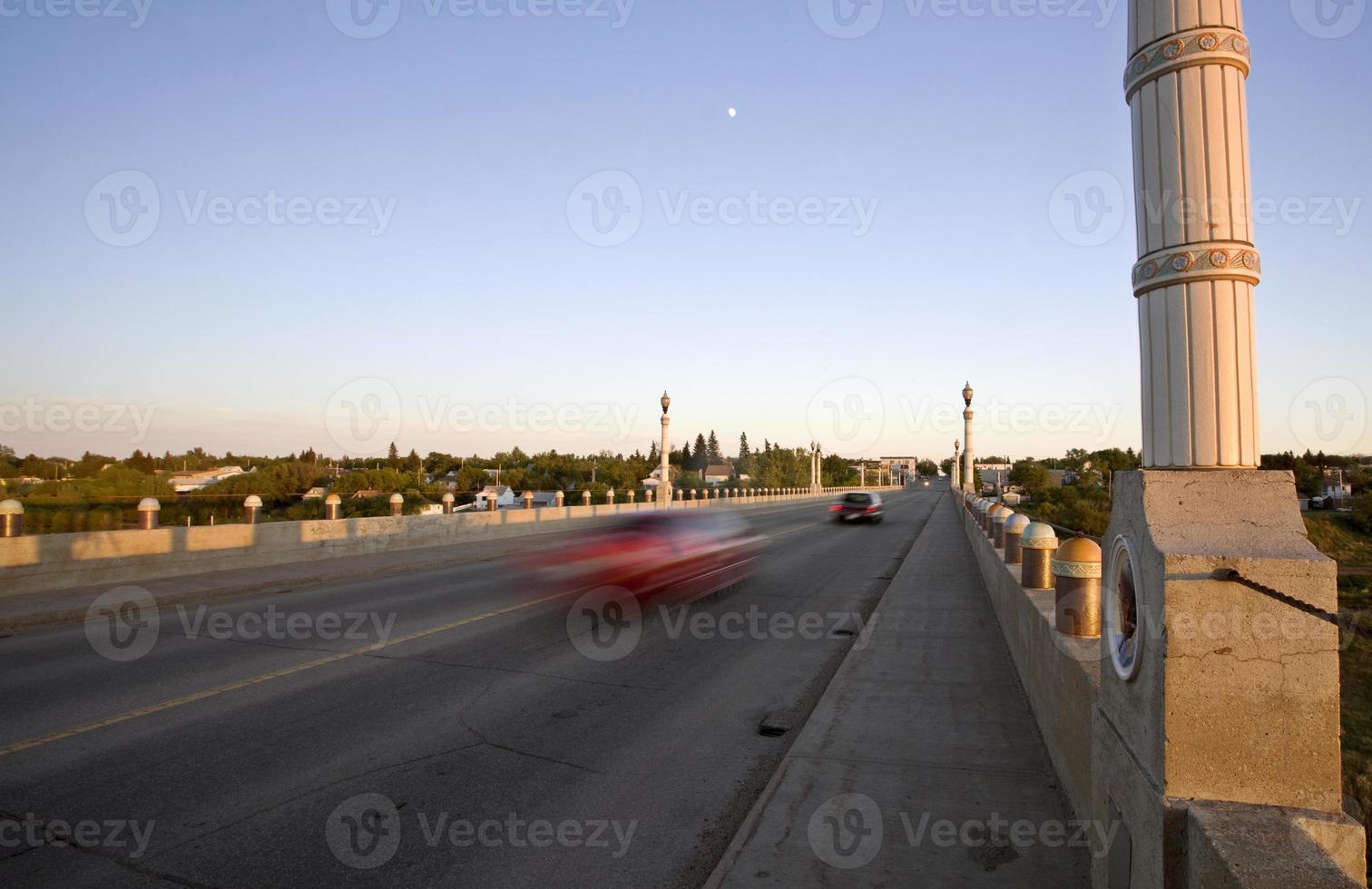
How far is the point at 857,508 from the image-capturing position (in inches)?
1364

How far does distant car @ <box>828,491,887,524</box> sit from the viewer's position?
3447 centimetres

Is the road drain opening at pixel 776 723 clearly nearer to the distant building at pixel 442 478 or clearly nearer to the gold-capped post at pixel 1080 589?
the gold-capped post at pixel 1080 589

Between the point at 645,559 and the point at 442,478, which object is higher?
the point at 442,478

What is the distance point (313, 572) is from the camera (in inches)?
571

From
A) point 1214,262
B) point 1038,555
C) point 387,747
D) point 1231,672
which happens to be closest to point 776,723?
point 1038,555

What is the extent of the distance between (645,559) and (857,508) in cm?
2414

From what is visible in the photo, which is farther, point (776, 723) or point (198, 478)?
point (198, 478)

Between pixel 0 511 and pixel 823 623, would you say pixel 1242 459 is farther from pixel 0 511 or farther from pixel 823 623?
pixel 0 511

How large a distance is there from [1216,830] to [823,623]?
8719 millimetres

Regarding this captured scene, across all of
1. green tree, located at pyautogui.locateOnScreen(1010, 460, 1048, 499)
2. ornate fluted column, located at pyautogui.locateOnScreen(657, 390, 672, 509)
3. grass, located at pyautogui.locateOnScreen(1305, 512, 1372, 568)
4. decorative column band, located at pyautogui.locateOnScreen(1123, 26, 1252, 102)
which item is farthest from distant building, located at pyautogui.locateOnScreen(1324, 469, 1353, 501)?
decorative column band, located at pyautogui.locateOnScreen(1123, 26, 1252, 102)

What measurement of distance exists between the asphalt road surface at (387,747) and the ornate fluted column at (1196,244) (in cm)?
318

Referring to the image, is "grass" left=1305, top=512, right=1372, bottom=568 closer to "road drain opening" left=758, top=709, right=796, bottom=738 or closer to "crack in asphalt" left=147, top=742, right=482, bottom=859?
"road drain opening" left=758, top=709, right=796, bottom=738

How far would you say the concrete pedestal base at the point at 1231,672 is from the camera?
2.37m

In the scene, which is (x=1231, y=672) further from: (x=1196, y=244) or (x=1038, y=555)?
(x=1038, y=555)
